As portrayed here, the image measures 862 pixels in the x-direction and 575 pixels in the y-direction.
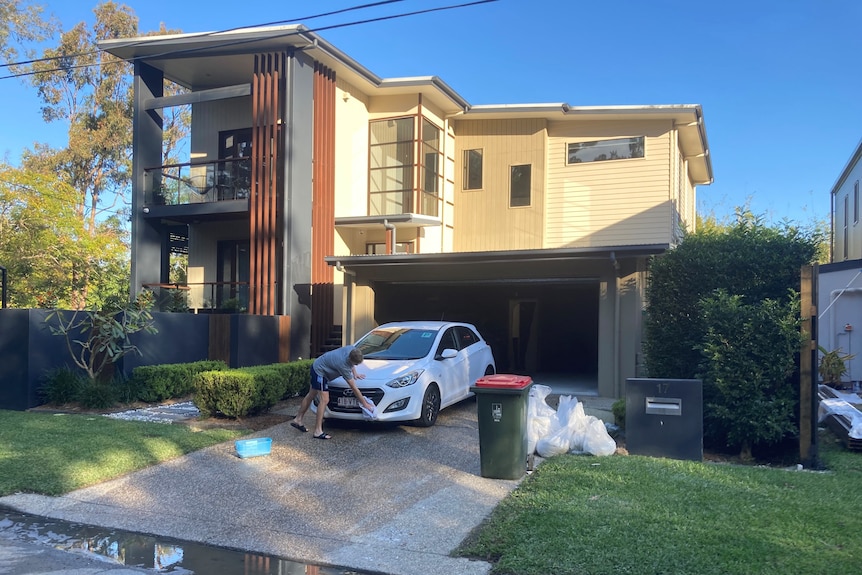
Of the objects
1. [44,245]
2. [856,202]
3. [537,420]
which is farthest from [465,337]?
[44,245]

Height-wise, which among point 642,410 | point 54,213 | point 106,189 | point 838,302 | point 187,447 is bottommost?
point 187,447

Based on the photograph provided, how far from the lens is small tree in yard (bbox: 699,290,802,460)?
315 inches

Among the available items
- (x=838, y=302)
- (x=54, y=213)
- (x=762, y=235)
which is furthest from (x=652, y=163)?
(x=54, y=213)

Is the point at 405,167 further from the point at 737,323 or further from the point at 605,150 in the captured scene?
the point at 737,323

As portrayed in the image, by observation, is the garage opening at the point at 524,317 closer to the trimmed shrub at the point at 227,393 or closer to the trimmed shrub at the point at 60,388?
the trimmed shrub at the point at 227,393

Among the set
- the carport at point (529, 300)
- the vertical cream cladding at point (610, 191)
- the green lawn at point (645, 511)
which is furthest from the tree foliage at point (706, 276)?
the vertical cream cladding at point (610, 191)

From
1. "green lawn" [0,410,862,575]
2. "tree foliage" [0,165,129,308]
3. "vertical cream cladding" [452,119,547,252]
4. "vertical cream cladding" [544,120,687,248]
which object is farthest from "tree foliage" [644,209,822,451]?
"tree foliage" [0,165,129,308]

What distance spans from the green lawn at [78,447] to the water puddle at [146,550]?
3.30ft

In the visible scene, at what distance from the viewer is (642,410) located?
26.3 feet

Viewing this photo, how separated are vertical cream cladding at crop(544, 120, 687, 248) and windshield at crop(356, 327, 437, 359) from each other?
8605mm

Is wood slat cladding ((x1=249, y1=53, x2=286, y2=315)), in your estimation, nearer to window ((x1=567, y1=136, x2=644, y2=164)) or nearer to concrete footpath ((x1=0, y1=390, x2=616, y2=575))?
concrete footpath ((x1=0, y1=390, x2=616, y2=575))

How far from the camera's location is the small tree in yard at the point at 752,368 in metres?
8.01

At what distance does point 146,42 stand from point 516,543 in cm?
1623

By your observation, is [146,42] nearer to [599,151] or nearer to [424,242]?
[424,242]
